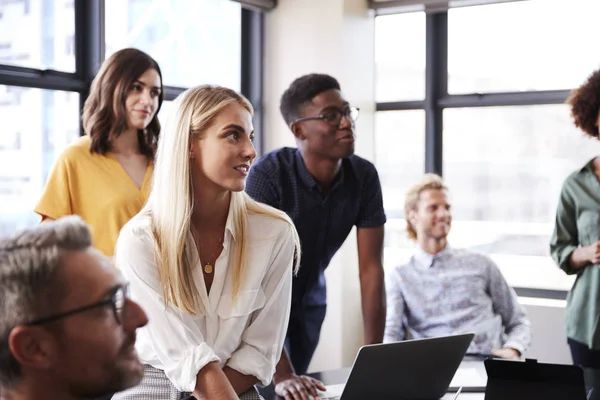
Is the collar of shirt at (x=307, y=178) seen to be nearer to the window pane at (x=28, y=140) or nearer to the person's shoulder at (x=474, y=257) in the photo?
the person's shoulder at (x=474, y=257)

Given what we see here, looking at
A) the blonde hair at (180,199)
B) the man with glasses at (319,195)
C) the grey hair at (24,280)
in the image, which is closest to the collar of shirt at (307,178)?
the man with glasses at (319,195)

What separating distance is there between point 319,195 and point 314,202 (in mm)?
33

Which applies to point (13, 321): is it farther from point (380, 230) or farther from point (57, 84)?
point (57, 84)

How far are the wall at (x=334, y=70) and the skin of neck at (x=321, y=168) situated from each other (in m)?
→ 1.68

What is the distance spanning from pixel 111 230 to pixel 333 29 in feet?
7.29

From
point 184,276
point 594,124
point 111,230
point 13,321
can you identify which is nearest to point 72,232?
point 13,321

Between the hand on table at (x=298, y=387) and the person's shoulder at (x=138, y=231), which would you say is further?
the hand on table at (x=298, y=387)

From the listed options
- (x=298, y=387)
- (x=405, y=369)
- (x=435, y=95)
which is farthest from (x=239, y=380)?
(x=435, y=95)

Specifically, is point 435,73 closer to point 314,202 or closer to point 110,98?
point 314,202

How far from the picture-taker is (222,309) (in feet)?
6.12

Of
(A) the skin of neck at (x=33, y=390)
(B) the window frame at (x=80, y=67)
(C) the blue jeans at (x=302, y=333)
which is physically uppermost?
(B) the window frame at (x=80, y=67)

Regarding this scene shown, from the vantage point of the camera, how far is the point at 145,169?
270 cm

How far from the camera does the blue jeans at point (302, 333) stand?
2.74m

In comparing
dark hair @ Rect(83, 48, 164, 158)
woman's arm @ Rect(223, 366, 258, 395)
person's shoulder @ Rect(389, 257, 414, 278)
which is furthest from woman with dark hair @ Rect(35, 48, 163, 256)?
person's shoulder @ Rect(389, 257, 414, 278)
